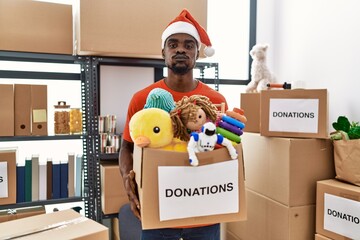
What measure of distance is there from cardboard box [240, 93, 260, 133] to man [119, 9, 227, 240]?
625mm

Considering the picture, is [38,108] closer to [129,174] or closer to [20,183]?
[20,183]

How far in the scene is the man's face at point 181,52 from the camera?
1270 mm

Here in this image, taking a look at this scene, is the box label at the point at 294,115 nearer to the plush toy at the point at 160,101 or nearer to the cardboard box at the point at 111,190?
the plush toy at the point at 160,101

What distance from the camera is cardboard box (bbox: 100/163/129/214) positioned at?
6.16ft

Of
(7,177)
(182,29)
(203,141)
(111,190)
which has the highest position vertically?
(182,29)

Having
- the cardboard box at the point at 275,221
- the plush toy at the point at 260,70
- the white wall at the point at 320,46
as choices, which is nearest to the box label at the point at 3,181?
the cardboard box at the point at 275,221

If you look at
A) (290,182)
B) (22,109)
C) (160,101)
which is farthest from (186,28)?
(22,109)

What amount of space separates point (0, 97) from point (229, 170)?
55.6 inches

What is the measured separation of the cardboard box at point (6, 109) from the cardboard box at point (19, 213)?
47 cm

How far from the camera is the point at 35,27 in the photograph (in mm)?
1802

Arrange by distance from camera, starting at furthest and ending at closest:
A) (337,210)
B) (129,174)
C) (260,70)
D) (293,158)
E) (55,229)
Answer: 1. (260,70)
2. (293,158)
3. (337,210)
4. (55,229)
5. (129,174)

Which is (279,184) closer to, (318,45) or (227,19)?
(318,45)

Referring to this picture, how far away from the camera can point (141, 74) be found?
2320 mm

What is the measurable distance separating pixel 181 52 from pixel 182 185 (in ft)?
1.98
